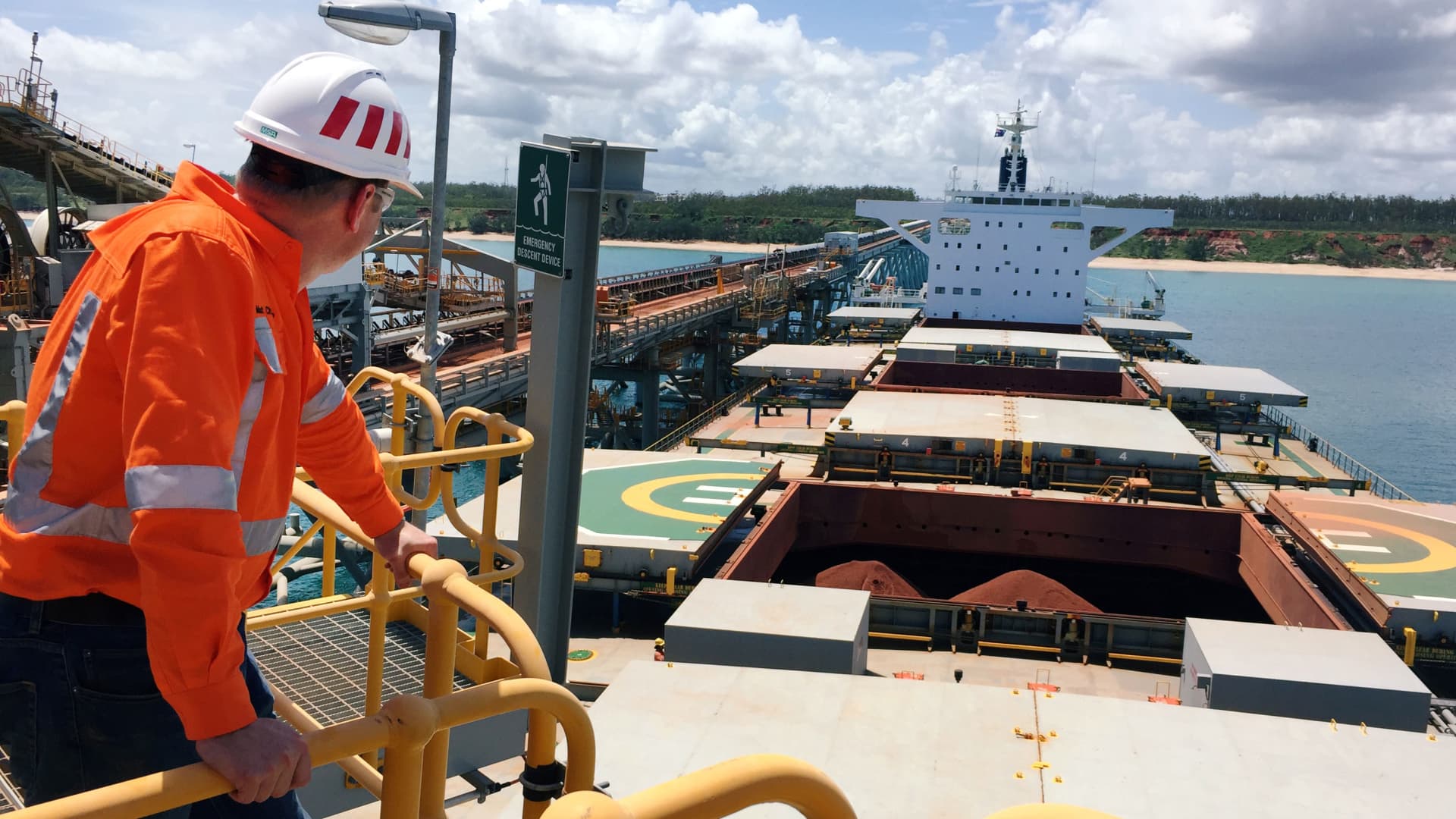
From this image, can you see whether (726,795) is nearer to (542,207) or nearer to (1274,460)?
(542,207)

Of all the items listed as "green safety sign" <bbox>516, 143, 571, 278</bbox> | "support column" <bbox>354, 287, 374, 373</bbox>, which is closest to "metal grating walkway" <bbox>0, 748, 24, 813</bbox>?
"green safety sign" <bbox>516, 143, 571, 278</bbox>

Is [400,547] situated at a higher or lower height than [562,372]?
lower

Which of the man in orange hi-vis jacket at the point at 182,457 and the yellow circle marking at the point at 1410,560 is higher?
the man in orange hi-vis jacket at the point at 182,457

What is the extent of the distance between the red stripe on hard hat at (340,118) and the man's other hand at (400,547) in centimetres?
122

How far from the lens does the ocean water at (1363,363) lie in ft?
147

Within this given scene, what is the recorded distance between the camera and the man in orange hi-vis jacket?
5.94ft

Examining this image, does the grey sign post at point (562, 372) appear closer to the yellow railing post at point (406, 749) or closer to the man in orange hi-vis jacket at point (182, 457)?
the man in orange hi-vis jacket at point (182, 457)

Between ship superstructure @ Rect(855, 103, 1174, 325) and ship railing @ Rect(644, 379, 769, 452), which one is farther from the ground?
ship superstructure @ Rect(855, 103, 1174, 325)

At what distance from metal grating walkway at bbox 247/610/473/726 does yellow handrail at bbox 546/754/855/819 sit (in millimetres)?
2704

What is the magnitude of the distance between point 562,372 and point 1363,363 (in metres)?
84.8

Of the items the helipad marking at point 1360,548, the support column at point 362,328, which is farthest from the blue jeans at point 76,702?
the support column at point 362,328

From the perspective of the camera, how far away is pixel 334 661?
189 inches

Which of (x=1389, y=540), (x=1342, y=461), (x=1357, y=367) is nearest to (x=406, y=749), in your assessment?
(x=1389, y=540)

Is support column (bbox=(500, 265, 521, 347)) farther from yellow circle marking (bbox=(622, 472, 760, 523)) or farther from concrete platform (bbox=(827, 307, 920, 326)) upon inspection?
concrete platform (bbox=(827, 307, 920, 326))
